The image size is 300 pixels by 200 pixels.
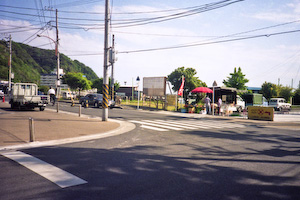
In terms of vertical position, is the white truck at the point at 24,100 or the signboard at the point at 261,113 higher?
the white truck at the point at 24,100

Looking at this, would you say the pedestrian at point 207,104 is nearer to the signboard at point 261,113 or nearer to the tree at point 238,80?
the signboard at point 261,113

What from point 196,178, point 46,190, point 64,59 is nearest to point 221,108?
point 196,178

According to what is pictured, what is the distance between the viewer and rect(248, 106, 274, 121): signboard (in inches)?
629

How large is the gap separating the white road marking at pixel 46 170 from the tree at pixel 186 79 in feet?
104

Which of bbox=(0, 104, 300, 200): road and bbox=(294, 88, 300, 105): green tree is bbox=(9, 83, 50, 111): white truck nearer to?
bbox=(0, 104, 300, 200): road

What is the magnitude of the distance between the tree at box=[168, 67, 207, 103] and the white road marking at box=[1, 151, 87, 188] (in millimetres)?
31665

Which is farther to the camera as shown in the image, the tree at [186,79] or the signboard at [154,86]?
the tree at [186,79]

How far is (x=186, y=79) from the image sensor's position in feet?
126

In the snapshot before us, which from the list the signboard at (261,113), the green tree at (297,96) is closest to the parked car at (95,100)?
the signboard at (261,113)

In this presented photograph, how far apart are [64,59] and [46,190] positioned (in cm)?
21652

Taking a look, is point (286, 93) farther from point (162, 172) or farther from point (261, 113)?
point (162, 172)

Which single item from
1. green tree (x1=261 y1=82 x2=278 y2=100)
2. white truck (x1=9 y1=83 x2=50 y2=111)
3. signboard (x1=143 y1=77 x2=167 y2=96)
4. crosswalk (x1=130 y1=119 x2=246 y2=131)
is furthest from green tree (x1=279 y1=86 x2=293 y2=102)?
white truck (x1=9 y1=83 x2=50 y2=111)

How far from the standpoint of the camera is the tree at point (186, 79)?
38156 mm

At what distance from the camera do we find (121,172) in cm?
427
